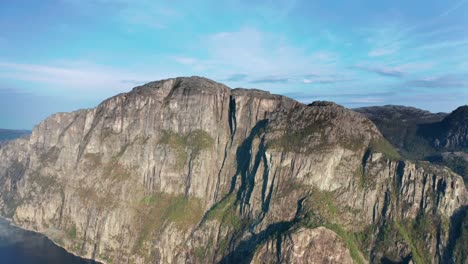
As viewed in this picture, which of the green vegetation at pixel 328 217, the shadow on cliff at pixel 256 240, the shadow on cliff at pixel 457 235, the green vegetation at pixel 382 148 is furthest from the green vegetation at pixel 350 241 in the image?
the green vegetation at pixel 382 148

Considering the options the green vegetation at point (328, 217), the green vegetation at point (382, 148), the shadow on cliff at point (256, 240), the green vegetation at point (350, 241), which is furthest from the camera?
the green vegetation at point (382, 148)

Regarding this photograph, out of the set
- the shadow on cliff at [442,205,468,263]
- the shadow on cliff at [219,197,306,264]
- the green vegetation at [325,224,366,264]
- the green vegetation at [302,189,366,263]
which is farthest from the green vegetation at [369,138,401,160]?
the shadow on cliff at [219,197,306,264]

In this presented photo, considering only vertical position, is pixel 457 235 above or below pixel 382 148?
below

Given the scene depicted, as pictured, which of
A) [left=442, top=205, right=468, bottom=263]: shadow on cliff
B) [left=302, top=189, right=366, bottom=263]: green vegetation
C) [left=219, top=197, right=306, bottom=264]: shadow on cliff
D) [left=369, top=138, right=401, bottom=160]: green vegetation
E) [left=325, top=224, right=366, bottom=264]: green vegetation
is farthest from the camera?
[left=369, top=138, right=401, bottom=160]: green vegetation

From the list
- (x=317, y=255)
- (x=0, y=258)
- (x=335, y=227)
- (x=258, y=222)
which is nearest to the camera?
(x=317, y=255)

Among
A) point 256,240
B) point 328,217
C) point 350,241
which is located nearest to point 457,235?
point 350,241

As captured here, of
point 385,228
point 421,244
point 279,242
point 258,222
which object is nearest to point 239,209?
point 258,222

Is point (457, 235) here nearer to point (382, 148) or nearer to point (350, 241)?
point (350, 241)

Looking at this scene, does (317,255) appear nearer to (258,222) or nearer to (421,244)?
(258,222)

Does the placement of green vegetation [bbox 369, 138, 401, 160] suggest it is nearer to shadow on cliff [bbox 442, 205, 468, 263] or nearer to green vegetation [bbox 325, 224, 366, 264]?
shadow on cliff [bbox 442, 205, 468, 263]

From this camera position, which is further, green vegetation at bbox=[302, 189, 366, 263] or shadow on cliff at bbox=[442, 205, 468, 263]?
green vegetation at bbox=[302, 189, 366, 263]

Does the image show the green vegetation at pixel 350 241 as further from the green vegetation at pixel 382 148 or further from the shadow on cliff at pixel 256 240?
the green vegetation at pixel 382 148
